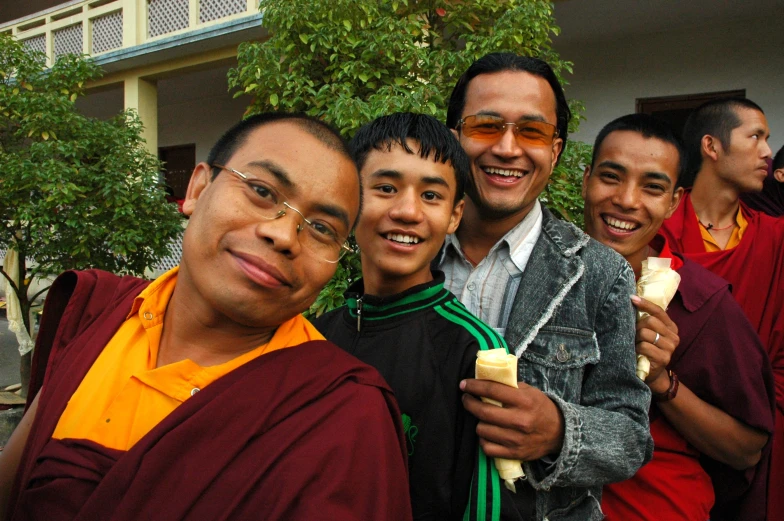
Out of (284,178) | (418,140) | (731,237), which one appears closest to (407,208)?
(418,140)

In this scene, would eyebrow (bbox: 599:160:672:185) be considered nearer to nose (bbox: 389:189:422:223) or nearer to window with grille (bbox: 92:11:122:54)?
nose (bbox: 389:189:422:223)

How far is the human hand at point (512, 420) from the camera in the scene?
1275 millimetres

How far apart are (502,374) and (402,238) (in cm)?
46

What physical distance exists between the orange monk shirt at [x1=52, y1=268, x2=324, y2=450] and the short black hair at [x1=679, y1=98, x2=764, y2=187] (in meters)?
2.33

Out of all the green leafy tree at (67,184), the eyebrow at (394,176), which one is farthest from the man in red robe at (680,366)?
the green leafy tree at (67,184)

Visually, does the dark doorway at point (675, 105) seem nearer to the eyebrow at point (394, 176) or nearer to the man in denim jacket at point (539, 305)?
the man in denim jacket at point (539, 305)

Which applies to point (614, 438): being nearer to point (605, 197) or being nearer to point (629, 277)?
point (629, 277)

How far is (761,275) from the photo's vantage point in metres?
2.46

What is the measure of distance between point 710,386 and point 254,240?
1.53m

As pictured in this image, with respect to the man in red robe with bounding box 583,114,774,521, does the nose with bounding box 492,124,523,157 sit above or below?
above

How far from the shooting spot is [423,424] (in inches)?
52.6

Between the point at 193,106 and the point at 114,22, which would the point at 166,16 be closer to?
the point at 114,22

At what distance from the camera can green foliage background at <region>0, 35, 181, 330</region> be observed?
487cm

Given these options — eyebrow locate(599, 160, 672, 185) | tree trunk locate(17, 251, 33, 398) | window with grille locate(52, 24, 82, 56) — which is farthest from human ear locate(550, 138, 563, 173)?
window with grille locate(52, 24, 82, 56)
